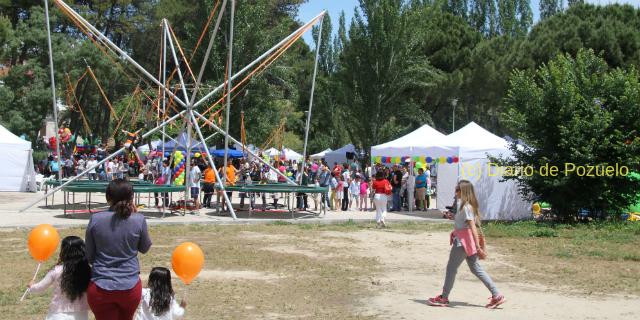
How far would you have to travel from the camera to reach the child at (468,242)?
8.98 metres

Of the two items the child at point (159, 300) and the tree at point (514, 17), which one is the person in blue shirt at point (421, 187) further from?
the tree at point (514, 17)

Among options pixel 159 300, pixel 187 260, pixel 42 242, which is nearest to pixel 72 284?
pixel 159 300

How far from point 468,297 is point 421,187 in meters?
16.4

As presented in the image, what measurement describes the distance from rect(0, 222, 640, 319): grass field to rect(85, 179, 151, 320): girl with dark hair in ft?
9.87

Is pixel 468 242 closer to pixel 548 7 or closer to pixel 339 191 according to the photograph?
pixel 339 191

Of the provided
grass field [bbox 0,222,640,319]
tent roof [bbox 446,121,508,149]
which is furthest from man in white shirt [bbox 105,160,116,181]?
tent roof [bbox 446,121,508,149]

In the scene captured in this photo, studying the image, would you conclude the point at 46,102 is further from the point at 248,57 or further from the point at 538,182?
the point at 538,182

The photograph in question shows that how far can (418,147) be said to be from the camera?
26.0m

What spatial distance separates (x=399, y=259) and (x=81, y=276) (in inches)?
338

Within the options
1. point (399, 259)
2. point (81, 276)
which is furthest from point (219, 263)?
point (81, 276)

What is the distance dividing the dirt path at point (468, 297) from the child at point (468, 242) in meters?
0.30

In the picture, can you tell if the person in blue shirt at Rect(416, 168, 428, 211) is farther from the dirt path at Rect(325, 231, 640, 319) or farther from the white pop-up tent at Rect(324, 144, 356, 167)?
the white pop-up tent at Rect(324, 144, 356, 167)

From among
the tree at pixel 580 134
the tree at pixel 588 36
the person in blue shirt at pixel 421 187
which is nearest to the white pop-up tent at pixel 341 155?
the tree at pixel 588 36

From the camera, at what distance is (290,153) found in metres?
53.6
